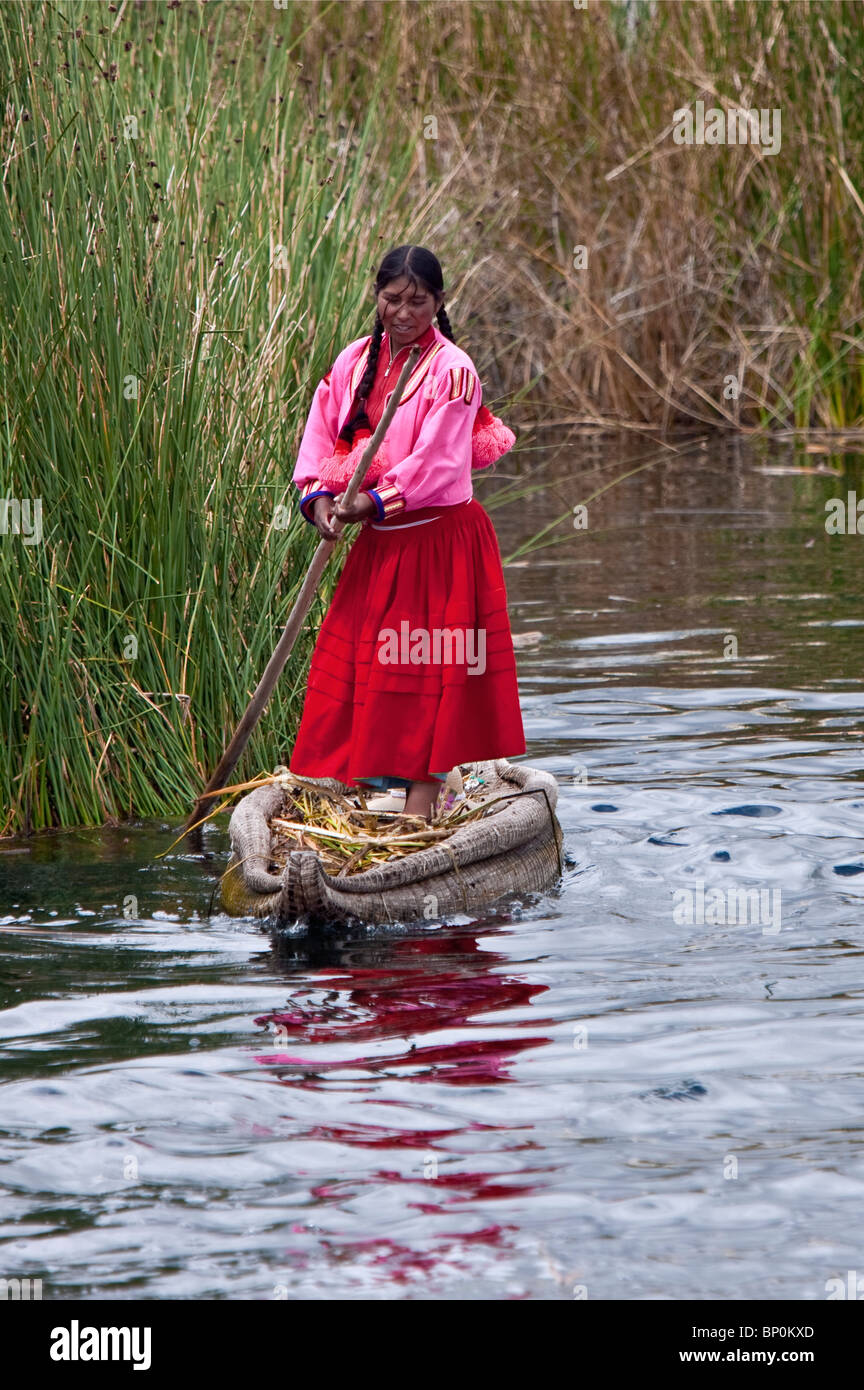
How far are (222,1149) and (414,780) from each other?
7.15 ft

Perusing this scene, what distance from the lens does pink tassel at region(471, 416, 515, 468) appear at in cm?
588

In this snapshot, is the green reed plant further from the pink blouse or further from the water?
the pink blouse

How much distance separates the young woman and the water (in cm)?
58

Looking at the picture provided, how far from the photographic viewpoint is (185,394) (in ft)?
20.9

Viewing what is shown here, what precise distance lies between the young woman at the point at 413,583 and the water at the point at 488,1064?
584 millimetres

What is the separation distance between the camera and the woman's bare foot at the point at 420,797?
234 inches

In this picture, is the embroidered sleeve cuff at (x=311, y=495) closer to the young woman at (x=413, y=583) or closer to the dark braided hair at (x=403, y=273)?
the young woman at (x=413, y=583)

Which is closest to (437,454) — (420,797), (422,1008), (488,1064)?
(420,797)

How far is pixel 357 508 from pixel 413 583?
399 millimetres

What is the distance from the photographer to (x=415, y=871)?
5375 millimetres

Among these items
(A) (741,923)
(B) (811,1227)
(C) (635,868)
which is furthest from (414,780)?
(B) (811,1227)

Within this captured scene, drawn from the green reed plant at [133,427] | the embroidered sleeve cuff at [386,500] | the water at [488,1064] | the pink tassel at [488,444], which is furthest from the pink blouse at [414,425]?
the water at [488,1064]

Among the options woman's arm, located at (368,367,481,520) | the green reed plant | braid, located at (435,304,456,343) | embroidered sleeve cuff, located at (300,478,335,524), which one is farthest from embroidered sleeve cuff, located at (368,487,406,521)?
the green reed plant
